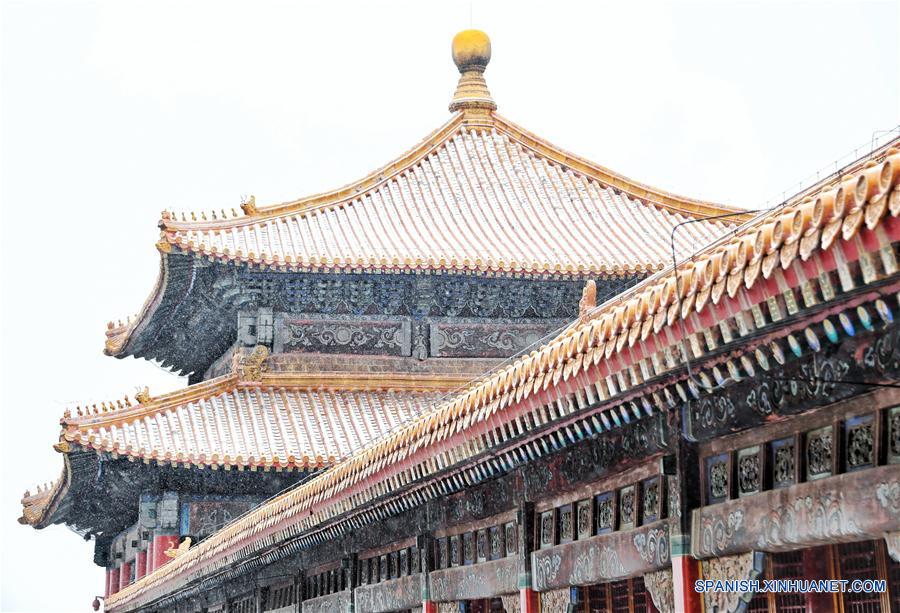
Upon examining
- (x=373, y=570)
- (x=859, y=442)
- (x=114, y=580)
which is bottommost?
(x=373, y=570)

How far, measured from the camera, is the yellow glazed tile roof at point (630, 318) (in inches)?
233

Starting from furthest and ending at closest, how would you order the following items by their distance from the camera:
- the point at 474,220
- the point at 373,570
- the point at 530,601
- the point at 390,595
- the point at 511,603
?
1. the point at 474,220
2. the point at 373,570
3. the point at 390,595
4. the point at 511,603
5. the point at 530,601

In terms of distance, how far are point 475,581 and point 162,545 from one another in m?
12.8

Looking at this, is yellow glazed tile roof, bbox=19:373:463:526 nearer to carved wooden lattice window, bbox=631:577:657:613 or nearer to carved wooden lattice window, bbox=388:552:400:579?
carved wooden lattice window, bbox=388:552:400:579

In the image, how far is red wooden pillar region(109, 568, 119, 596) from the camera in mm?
32656

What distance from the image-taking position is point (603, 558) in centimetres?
1029

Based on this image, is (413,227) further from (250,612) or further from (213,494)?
(250,612)

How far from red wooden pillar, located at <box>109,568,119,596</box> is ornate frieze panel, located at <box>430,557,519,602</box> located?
20.3 meters

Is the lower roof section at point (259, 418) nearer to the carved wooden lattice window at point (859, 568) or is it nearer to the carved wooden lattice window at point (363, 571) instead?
the carved wooden lattice window at point (363, 571)

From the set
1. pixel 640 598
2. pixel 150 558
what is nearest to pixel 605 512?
pixel 640 598

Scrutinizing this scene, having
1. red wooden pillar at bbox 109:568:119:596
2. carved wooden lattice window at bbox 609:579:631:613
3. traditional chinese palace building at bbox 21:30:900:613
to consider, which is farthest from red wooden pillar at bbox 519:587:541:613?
red wooden pillar at bbox 109:568:119:596

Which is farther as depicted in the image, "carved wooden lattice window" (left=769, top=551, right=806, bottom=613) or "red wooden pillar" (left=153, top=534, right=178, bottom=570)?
"red wooden pillar" (left=153, top=534, right=178, bottom=570)

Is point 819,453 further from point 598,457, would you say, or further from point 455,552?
point 455,552

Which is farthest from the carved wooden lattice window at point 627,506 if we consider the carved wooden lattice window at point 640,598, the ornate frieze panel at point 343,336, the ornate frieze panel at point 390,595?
the ornate frieze panel at point 343,336
